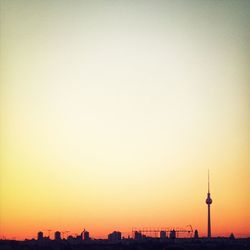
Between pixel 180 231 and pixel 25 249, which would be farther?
pixel 180 231

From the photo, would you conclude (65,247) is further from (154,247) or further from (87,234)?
(87,234)

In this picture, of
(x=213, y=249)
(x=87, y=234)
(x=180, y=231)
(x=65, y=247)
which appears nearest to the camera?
(x=65, y=247)

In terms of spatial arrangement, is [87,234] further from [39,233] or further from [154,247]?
[154,247]

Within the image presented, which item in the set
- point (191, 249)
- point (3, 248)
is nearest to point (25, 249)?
point (3, 248)

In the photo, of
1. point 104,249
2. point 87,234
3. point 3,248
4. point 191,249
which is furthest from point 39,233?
point 191,249

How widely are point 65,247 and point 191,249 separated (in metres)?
29.3

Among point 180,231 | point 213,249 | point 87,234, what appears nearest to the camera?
point 213,249

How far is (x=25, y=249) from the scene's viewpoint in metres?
137

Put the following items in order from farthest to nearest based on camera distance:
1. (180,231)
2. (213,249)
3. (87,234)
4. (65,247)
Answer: (87,234), (180,231), (213,249), (65,247)

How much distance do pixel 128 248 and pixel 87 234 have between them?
199 ft

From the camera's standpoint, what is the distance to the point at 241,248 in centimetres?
14100

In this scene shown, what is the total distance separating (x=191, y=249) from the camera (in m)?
130

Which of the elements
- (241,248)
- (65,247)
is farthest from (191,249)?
(65,247)

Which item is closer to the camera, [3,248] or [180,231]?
[3,248]
